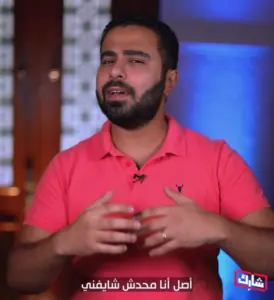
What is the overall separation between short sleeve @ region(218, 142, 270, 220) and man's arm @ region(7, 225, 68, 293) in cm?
40

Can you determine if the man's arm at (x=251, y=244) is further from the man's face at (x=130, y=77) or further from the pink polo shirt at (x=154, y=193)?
the man's face at (x=130, y=77)

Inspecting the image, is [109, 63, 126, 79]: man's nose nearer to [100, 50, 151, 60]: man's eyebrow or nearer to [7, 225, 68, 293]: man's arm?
[100, 50, 151, 60]: man's eyebrow

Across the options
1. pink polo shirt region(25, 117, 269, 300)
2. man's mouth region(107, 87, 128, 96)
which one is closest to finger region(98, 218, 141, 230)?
pink polo shirt region(25, 117, 269, 300)

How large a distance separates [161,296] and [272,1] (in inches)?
58.6

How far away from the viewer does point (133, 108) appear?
50.6 inches

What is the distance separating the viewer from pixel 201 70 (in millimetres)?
2242

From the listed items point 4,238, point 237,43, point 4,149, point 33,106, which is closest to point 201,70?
point 237,43

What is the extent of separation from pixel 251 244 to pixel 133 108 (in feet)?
1.36

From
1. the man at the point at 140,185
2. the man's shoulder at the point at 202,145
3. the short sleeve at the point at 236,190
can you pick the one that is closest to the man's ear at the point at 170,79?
the man at the point at 140,185

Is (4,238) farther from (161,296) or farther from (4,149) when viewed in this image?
(161,296)

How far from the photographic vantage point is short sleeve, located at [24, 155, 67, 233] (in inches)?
49.8

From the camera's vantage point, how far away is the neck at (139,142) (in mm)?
1362

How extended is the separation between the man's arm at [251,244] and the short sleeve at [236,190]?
0.15ft

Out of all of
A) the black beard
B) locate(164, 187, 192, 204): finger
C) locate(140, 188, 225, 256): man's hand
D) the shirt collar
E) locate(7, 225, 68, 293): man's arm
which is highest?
the black beard
